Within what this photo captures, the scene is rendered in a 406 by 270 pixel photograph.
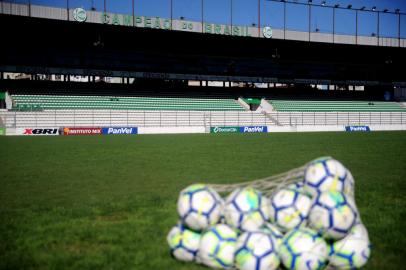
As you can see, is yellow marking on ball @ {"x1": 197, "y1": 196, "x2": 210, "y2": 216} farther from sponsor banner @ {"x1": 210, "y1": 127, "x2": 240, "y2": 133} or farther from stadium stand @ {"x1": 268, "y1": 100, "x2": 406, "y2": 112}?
stadium stand @ {"x1": 268, "y1": 100, "x2": 406, "y2": 112}

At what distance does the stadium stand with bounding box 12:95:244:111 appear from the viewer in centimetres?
3706

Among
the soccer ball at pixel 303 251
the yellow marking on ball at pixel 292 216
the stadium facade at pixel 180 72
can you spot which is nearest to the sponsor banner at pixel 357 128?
the stadium facade at pixel 180 72

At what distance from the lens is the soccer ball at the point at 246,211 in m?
4.69

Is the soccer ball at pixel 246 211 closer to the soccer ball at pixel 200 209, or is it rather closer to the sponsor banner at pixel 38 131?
the soccer ball at pixel 200 209

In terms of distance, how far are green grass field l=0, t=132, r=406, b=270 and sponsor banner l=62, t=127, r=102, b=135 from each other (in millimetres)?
17773

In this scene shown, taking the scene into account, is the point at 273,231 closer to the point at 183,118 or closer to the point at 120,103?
the point at 183,118

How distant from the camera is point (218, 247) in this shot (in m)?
4.57

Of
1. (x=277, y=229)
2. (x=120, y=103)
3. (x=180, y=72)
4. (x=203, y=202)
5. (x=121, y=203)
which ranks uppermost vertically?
(x=180, y=72)

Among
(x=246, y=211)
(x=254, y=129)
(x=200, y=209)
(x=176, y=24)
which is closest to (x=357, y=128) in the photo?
(x=254, y=129)

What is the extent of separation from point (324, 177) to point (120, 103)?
3764cm

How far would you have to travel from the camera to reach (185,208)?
4.82m

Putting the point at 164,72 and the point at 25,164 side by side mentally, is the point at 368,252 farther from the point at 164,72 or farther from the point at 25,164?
the point at 164,72

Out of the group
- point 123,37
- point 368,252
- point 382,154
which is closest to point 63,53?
point 123,37

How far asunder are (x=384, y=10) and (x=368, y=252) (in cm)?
5587
